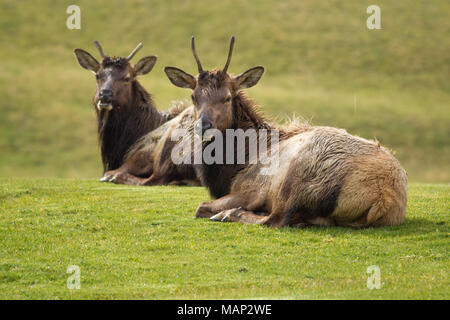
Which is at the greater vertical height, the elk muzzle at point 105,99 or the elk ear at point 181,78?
the elk ear at point 181,78

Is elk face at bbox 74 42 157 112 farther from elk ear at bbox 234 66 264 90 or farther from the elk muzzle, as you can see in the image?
elk ear at bbox 234 66 264 90

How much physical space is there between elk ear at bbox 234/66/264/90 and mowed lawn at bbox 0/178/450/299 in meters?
2.38

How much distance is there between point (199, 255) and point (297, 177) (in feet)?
7.09

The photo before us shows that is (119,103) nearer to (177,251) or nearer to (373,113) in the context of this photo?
(177,251)

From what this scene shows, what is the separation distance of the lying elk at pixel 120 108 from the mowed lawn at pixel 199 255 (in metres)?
4.56

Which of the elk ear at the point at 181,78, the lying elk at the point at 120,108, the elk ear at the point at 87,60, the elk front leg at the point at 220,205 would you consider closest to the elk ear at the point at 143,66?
the lying elk at the point at 120,108

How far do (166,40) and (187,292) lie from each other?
5104 centimetres

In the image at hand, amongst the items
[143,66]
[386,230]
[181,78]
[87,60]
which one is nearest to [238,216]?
[386,230]

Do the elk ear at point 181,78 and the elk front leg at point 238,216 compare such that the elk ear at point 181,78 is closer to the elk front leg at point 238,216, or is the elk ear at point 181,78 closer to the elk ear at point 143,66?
the elk front leg at point 238,216

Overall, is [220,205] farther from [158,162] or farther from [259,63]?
[259,63]

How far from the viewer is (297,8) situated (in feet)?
198

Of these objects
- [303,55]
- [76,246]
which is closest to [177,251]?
[76,246]

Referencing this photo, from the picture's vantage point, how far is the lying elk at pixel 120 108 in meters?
16.8

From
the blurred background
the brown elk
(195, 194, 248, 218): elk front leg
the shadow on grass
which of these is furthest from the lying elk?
the blurred background
